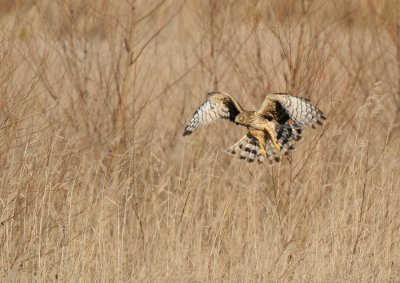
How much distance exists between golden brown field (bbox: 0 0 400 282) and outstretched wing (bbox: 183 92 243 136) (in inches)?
6.8

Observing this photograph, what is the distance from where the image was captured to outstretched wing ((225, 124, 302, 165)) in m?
7.59

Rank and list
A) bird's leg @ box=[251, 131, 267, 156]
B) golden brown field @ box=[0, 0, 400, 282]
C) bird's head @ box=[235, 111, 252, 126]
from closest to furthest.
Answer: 1. golden brown field @ box=[0, 0, 400, 282]
2. bird's head @ box=[235, 111, 252, 126]
3. bird's leg @ box=[251, 131, 267, 156]

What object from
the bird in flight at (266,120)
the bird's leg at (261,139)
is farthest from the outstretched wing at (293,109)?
the bird's leg at (261,139)

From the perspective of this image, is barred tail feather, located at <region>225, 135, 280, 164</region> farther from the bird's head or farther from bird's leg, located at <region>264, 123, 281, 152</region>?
the bird's head

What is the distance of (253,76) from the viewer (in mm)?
8602

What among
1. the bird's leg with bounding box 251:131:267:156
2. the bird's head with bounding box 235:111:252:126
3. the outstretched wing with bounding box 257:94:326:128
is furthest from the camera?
the bird's leg with bounding box 251:131:267:156

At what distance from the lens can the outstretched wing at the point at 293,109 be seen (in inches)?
276

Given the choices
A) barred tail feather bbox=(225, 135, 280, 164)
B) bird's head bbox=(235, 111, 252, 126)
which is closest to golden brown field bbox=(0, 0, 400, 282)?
barred tail feather bbox=(225, 135, 280, 164)

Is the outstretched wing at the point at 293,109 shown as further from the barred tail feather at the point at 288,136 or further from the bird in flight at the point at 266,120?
the barred tail feather at the point at 288,136

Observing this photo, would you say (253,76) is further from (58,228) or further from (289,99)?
(58,228)

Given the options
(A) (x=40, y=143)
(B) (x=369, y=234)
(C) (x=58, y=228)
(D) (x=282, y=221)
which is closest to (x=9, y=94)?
(A) (x=40, y=143)

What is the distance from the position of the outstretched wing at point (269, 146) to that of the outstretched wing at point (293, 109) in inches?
10.1

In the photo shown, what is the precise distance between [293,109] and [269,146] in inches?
30.0

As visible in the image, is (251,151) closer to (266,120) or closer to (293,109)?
(266,120)
